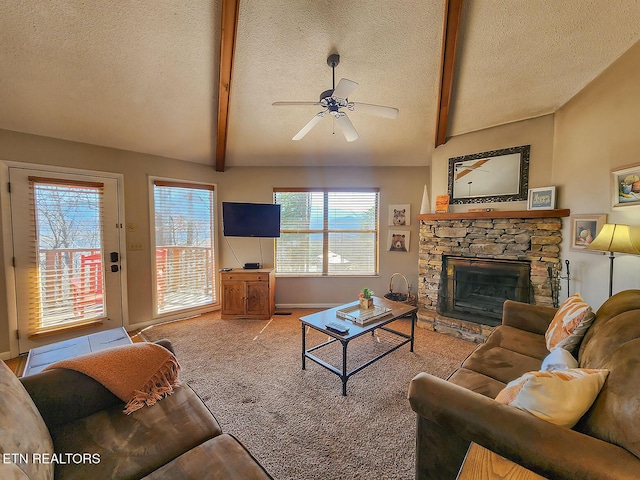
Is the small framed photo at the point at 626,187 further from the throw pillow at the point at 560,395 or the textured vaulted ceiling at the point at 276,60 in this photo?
the throw pillow at the point at 560,395

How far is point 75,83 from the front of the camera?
8.35ft

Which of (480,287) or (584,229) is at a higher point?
(584,229)

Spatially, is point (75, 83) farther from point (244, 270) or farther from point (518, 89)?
point (518, 89)

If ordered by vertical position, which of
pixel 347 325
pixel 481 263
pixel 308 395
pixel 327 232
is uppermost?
pixel 327 232

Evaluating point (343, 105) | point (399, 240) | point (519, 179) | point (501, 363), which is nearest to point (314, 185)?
point (399, 240)

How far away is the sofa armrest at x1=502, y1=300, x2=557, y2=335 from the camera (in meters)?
2.21

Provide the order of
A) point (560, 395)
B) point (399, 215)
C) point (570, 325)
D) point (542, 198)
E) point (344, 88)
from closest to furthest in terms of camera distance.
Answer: point (560, 395), point (570, 325), point (344, 88), point (542, 198), point (399, 215)

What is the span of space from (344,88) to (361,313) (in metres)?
1.99

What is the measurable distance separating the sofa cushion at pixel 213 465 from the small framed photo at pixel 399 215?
12.3 ft

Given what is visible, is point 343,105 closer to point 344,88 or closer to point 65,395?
point 344,88

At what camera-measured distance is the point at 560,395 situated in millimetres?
998

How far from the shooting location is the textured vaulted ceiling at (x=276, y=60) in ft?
7.00

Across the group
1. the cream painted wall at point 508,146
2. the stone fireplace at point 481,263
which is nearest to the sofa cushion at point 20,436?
the stone fireplace at point 481,263

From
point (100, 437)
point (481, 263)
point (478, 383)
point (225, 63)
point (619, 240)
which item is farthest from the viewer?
point (481, 263)
